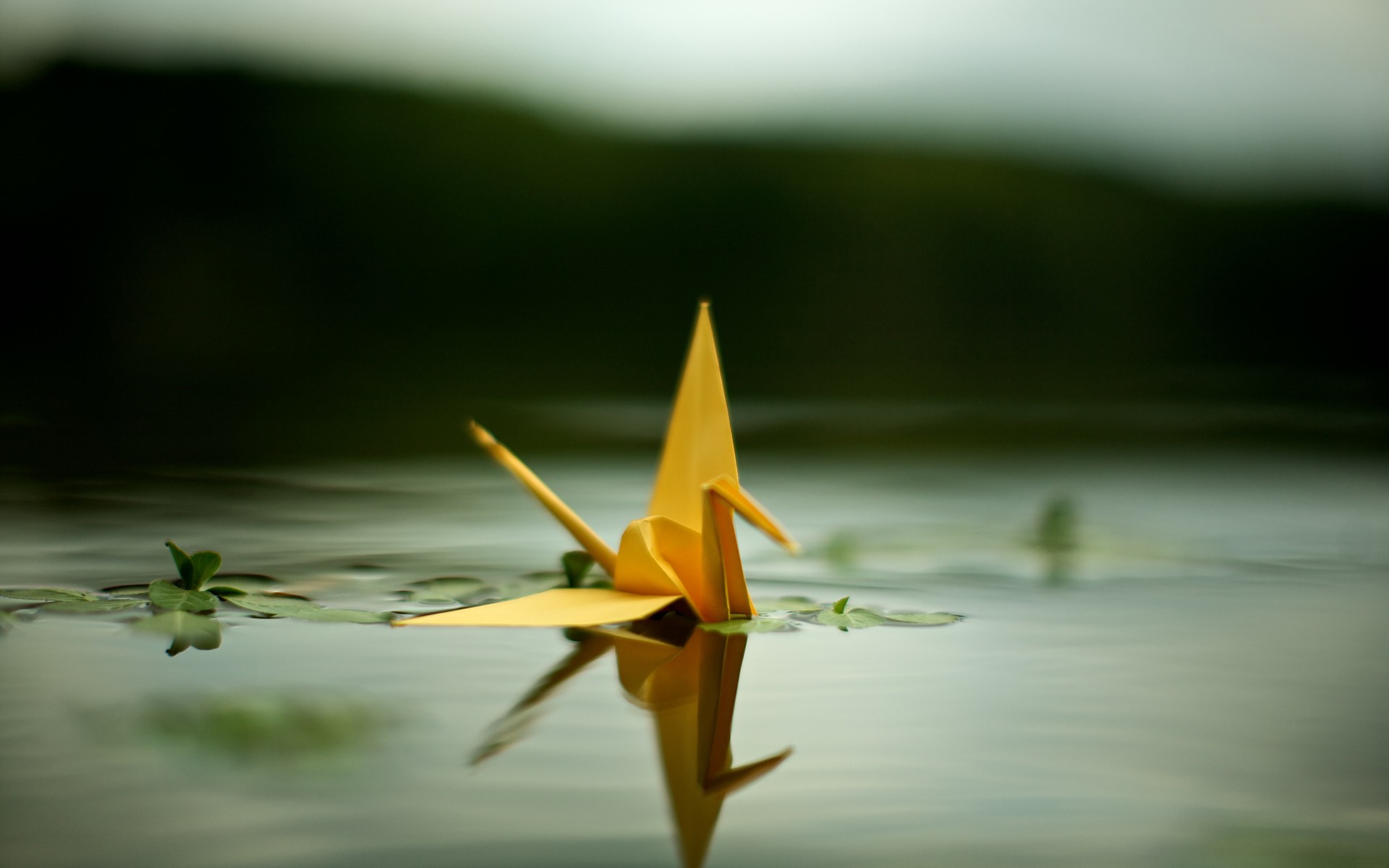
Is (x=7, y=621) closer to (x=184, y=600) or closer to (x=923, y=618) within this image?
(x=184, y=600)

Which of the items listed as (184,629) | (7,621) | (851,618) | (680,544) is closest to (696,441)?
(680,544)

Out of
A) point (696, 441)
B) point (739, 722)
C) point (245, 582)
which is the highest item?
point (696, 441)

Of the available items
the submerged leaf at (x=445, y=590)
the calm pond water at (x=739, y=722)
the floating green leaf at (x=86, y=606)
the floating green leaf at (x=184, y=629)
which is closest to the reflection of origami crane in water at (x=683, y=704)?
the calm pond water at (x=739, y=722)

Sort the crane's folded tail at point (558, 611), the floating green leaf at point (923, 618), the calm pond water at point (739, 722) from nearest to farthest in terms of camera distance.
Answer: the calm pond water at point (739, 722) → the crane's folded tail at point (558, 611) → the floating green leaf at point (923, 618)

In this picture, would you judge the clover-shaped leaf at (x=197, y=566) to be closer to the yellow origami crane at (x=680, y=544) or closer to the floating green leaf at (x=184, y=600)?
the floating green leaf at (x=184, y=600)

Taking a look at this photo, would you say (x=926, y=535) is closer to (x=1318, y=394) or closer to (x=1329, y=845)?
(x=1329, y=845)

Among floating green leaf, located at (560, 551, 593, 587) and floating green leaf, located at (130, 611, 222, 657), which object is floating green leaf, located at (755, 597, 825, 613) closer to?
floating green leaf, located at (560, 551, 593, 587)

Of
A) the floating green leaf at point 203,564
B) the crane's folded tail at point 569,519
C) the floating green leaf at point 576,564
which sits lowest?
the floating green leaf at point 203,564

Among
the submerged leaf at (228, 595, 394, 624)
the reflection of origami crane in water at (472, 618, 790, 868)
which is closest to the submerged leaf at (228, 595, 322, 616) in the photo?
the submerged leaf at (228, 595, 394, 624)
